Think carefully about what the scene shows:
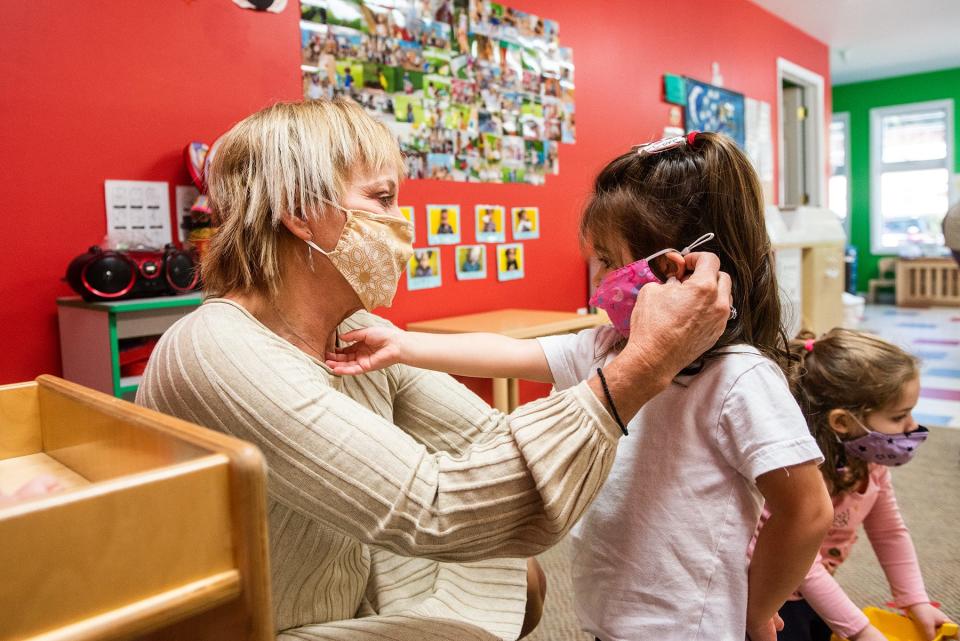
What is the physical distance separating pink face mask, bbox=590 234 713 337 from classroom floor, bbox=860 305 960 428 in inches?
38.0

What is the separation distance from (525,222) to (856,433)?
243cm

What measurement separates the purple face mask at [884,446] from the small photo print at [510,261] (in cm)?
229

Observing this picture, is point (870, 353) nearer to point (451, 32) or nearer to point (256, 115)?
point (256, 115)

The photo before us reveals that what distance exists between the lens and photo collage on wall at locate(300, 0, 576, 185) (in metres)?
2.85

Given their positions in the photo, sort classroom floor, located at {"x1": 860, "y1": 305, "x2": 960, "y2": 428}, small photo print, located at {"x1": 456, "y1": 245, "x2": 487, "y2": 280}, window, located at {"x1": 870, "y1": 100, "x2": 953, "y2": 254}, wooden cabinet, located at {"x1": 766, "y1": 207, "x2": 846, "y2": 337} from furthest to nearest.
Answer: window, located at {"x1": 870, "y1": 100, "x2": 953, "y2": 254} < wooden cabinet, located at {"x1": 766, "y1": 207, "x2": 846, "y2": 337} < classroom floor, located at {"x1": 860, "y1": 305, "x2": 960, "y2": 428} < small photo print, located at {"x1": 456, "y1": 245, "x2": 487, "y2": 280}

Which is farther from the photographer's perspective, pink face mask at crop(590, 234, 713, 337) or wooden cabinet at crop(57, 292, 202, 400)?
wooden cabinet at crop(57, 292, 202, 400)

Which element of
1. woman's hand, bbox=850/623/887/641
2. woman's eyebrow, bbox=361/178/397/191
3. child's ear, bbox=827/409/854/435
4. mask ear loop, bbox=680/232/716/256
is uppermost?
woman's eyebrow, bbox=361/178/397/191

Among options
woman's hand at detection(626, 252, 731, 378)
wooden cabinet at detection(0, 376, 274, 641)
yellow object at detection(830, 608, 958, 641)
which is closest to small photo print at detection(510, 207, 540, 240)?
yellow object at detection(830, 608, 958, 641)

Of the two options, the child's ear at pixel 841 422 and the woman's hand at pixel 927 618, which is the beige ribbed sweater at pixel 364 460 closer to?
the child's ear at pixel 841 422

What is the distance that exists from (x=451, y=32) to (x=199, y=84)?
1288 mm

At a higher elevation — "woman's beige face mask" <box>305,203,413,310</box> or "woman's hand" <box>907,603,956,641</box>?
"woman's beige face mask" <box>305,203,413,310</box>

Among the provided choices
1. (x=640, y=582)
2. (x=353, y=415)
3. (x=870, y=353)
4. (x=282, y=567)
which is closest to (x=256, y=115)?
(x=353, y=415)

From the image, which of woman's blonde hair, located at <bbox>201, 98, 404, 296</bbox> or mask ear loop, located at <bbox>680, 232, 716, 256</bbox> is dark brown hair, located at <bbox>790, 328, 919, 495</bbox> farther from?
woman's blonde hair, located at <bbox>201, 98, 404, 296</bbox>

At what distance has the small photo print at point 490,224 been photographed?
139 inches
